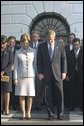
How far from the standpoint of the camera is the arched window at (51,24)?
1783 cm

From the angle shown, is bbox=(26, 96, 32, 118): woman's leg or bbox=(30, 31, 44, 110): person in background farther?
bbox=(30, 31, 44, 110): person in background

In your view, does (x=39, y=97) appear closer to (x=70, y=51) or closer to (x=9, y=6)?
(x=70, y=51)

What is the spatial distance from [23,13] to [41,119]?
738 centimetres

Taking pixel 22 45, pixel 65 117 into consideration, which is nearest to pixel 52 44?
pixel 22 45

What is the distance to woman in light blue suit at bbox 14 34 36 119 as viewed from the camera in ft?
36.0

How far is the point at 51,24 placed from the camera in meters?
18.1

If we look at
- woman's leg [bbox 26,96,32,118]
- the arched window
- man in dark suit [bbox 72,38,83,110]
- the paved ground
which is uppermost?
the arched window

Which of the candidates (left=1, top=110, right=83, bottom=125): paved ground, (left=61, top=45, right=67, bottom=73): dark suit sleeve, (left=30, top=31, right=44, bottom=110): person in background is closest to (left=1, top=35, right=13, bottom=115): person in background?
(left=1, top=110, right=83, bottom=125): paved ground

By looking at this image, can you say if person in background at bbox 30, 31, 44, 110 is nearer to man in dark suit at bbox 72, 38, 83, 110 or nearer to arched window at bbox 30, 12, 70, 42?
man in dark suit at bbox 72, 38, 83, 110

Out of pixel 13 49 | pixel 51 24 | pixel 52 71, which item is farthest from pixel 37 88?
pixel 51 24

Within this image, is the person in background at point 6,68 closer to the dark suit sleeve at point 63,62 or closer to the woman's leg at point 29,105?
the woman's leg at point 29,105

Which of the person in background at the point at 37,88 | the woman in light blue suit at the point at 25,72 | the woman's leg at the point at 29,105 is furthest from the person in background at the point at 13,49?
the woman's leg at the point at 29,105

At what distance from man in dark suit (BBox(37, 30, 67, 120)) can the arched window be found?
6.82 meters

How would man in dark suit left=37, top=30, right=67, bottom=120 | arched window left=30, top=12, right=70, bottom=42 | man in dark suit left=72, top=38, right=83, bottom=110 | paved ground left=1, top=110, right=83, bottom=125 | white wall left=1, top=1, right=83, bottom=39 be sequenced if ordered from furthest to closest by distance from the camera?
1. arched window left=30, top=12, right=70, bottom=42
2. white wall left=1, top=1, right=83, bottom=39
3. man in dark suit left=72, top=38, right=83, bottom=110
4. man in dark suit left=37, top=30, right=67, bottom=120
5. paved ground left=1, top=110, right=83, bottom=125
